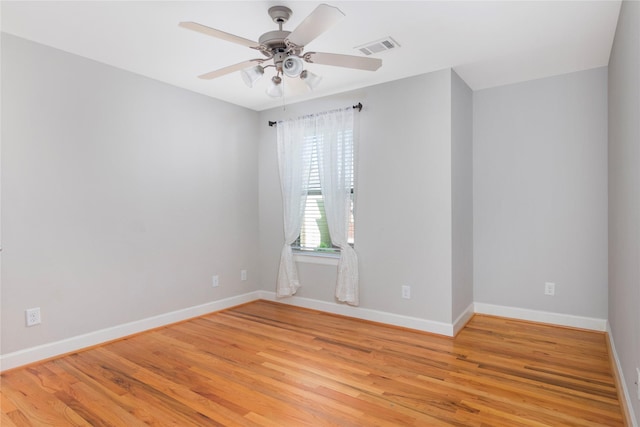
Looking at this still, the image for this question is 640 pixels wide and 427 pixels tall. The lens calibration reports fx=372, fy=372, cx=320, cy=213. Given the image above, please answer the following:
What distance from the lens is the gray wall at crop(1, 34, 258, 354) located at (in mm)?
2777

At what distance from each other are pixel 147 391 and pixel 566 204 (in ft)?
12.8

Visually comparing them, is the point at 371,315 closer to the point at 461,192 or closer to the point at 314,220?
the point at 314,220

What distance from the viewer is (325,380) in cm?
257

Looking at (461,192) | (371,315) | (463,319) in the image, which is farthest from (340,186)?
(463,319)

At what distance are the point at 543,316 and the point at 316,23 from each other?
3.50 metres

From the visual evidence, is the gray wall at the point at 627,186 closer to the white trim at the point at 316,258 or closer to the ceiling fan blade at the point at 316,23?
the ceiling fan blade at the point at 316,23

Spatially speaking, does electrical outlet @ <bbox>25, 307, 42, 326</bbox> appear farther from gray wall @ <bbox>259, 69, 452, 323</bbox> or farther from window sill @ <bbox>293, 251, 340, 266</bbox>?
gray wall @ <bbox>259, 69, 452, 323</bbox>

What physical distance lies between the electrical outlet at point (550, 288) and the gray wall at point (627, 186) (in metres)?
0.88

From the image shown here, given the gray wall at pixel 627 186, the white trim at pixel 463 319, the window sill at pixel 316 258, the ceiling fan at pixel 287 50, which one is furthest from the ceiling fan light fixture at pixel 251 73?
the white trim at pixel 463 319

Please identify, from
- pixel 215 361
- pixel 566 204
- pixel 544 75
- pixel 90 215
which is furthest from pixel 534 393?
pixel 90 215

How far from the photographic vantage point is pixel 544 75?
11.8 feet

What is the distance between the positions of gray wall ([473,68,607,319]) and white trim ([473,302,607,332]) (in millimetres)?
48

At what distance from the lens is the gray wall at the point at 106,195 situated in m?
2.78

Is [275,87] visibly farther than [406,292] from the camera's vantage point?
No
